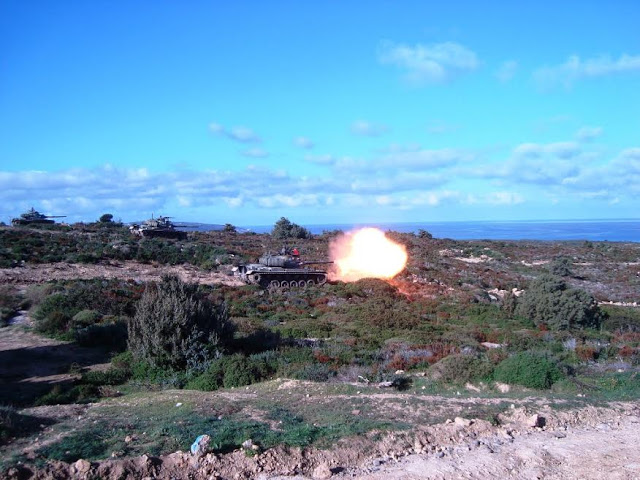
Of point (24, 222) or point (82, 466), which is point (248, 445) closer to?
point (82, 466)

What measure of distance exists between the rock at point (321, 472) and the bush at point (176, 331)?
6.61 metres

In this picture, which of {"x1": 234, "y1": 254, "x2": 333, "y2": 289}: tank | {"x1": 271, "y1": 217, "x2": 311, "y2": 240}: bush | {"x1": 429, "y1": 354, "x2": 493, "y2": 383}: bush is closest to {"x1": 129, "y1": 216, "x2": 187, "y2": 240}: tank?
{"x1": 271, "y1": 217, "x2": 311, "y2": 240}: bush

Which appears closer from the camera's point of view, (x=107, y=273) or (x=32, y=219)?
(x=107, y=273)

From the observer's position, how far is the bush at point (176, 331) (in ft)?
45.0

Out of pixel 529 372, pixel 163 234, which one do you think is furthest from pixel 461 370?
pixel 163 234

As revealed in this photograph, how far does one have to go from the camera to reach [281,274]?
104 feet

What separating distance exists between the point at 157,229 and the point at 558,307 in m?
37.6

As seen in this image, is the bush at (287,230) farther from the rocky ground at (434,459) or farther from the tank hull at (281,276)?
the rocky ground at (434,459)

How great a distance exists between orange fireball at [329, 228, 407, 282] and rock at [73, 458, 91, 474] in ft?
92.2

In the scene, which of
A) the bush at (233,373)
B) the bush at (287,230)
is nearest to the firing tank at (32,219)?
the bush at (287,230)

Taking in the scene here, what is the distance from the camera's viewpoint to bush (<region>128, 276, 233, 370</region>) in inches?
539

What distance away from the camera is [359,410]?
32.2 ft

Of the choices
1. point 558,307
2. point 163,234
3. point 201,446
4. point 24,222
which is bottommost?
point 558,307

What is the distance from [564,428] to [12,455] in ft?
28.8
